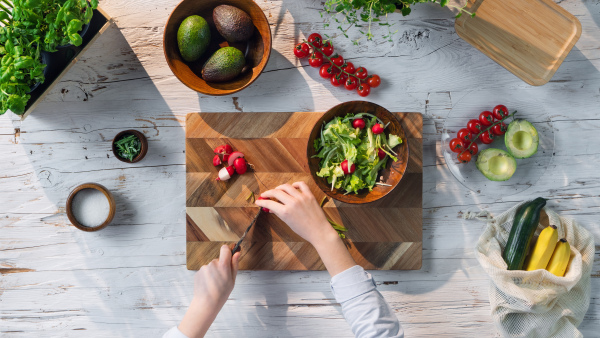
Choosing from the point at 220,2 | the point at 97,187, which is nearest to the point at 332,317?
the point at 97,187

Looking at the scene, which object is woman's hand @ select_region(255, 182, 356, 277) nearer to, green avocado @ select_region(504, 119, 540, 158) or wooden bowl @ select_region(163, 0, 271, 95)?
wooden bowl @ select_region(163, 0, 271, 95)

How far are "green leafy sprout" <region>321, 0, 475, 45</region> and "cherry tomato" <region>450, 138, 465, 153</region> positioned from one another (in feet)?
1.62

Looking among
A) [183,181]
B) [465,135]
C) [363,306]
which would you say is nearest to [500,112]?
[465,135]

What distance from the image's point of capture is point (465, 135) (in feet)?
5.34

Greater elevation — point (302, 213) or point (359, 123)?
point (359, 123)

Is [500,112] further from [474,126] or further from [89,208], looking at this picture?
[89,208]

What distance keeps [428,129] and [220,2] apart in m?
1.02

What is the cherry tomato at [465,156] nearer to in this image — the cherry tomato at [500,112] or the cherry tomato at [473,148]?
the cherry tomato at [473,148]

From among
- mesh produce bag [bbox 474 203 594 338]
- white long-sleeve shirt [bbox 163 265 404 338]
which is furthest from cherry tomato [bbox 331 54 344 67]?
mesh produce bag [bbox 474 203 594 338]

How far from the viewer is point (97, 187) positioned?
5.32 feet

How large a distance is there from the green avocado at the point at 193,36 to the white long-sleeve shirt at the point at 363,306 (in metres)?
1.03

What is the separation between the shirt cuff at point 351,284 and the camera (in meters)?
1.48

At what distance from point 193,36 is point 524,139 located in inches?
55.7

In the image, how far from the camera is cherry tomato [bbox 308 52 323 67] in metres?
1.63
